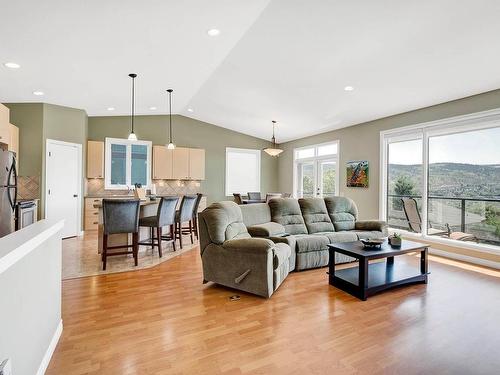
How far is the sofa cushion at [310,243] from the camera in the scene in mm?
3912

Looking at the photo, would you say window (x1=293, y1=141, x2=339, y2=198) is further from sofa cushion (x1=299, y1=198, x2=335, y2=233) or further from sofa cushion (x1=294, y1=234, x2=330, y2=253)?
sofa cushion (x1=294, y1=234, x2=330, y2=253)

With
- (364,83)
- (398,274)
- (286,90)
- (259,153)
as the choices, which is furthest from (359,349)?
(259,153)

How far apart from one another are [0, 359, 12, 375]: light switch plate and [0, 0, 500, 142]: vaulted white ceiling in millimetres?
2957

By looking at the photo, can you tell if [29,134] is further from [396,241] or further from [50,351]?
[396,241]

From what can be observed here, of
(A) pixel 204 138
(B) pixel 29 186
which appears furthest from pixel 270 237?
(A) pixel 204 138

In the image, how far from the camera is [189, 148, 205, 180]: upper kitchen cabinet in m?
7.88

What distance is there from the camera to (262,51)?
4145mm

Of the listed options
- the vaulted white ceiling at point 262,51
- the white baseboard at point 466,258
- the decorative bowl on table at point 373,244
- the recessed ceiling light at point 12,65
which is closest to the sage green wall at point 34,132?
the vaulted white ceiling at point 262,51

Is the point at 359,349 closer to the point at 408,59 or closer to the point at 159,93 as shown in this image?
the point at 408,59

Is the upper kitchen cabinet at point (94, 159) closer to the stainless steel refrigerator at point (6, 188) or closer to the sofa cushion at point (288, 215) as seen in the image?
the stainless steel refrigerator at point (6, 188)

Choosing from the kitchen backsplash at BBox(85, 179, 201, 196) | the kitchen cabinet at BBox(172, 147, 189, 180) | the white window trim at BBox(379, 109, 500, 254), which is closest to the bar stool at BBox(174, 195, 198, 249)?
the kitchen cabinet at BBox(172, 147, 189, 180)

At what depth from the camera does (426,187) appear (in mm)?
5258

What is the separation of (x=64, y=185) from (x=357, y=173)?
6.46m

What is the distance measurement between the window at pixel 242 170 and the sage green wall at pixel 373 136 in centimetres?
188
